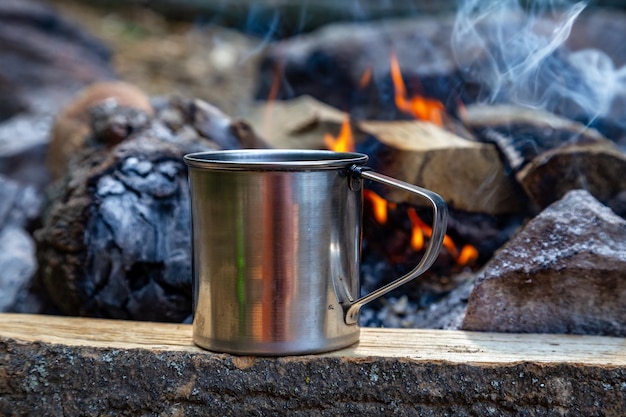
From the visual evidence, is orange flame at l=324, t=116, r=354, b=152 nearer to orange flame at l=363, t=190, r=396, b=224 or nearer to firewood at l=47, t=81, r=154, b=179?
orange flame at l=363, t=190, r=396, b=224

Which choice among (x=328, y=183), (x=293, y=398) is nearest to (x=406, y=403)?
(x=293, y=398)

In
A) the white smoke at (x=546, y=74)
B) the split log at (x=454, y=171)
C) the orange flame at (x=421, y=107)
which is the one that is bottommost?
the split log at (x=454, y=171)

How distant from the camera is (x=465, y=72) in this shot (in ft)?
11.0

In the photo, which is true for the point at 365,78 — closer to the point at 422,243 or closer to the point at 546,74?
the point at 546,74

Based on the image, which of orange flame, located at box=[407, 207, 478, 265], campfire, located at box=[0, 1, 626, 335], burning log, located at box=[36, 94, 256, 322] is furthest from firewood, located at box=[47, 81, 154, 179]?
orange flame, located at box=[407, 207, 478, 265]

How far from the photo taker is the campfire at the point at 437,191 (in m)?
1.84

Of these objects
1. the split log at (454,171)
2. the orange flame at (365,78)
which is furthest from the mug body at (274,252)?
the orange flame at (365,78)

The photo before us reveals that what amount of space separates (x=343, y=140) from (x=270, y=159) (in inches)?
32.2

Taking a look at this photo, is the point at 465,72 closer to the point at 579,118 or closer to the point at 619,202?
the point at 579,118

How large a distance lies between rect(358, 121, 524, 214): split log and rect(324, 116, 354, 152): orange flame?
4.2 inches

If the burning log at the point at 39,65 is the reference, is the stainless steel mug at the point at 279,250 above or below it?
below

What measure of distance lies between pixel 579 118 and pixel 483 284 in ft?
4.08

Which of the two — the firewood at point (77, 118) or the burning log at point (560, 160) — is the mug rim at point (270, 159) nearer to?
the burning log at point (560, 160)

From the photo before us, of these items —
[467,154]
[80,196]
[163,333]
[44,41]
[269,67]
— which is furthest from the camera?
[44,41]
